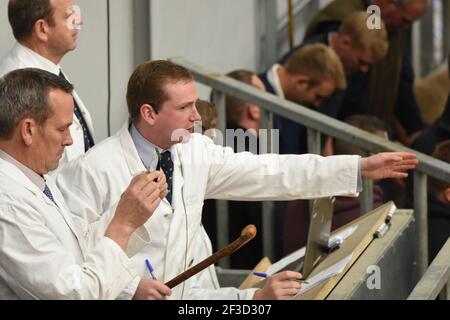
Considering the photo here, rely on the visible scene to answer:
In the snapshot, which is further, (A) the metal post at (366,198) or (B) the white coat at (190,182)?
(A) the metal post at (366,198)

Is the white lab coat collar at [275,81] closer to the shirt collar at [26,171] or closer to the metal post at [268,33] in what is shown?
the metal post at [268,33]

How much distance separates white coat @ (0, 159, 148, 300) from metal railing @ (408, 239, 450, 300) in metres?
0.90

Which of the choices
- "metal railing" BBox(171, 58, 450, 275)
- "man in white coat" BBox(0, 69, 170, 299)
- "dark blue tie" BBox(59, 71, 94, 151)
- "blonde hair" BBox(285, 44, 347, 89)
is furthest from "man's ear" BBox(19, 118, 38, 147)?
"blonde hair" BBox(285, 44, 347, 89)

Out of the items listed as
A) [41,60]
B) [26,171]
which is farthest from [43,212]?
[41,60]

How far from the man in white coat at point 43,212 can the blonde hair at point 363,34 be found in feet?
12.0

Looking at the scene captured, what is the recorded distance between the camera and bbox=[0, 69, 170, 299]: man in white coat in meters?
3.68

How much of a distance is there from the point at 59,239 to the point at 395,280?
6.28 feet

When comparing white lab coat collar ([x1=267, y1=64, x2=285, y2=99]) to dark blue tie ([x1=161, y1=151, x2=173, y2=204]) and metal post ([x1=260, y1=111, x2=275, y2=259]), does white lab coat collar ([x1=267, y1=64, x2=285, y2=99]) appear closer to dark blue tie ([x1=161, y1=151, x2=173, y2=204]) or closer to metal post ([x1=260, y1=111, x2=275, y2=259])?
metal post ([x1=260, y1=111, x2=275, y2=259])

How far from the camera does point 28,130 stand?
148 inches

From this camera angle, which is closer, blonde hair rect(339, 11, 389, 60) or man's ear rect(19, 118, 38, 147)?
man's ear rect(19, 118, 38, 147)

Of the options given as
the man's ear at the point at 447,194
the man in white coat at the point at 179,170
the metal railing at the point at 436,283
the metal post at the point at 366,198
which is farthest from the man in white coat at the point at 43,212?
the metal post at the point at 366,198

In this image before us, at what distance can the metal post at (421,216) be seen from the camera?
5.86 metres

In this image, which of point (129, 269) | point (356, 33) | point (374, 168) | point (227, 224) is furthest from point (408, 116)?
point (129, 269)
